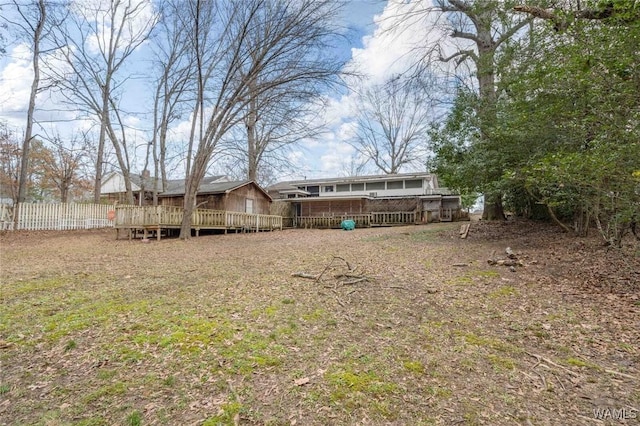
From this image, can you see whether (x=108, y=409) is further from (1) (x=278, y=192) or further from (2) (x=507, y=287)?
(1) (x=278, y=192)

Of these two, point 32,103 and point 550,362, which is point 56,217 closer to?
point 32,103

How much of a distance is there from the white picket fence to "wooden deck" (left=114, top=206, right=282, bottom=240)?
180 inches

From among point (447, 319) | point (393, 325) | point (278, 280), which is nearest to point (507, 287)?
point (447, 319)

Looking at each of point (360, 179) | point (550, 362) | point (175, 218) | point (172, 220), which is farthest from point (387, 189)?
point (550, 362)

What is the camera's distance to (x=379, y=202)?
26.1 m

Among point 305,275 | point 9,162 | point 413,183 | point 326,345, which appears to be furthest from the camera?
point 413,183

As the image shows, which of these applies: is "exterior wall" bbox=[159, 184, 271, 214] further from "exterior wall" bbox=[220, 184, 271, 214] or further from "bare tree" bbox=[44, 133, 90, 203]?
"bare tree" bbox=[44, 133, 90, 203]

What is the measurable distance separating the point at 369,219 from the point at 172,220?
14504 millimetres

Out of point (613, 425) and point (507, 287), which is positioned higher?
point (507, 287)

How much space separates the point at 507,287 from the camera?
17.3 feet

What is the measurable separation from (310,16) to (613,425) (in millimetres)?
12599

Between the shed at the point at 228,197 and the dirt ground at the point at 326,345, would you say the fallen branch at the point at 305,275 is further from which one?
the shed at the point at 228,197

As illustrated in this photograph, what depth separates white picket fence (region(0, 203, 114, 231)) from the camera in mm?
14109

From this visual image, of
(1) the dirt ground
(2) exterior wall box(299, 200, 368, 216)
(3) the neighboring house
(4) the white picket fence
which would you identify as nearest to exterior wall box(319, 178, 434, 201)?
(2) exterior wall box(299, 200, 368, 216)
